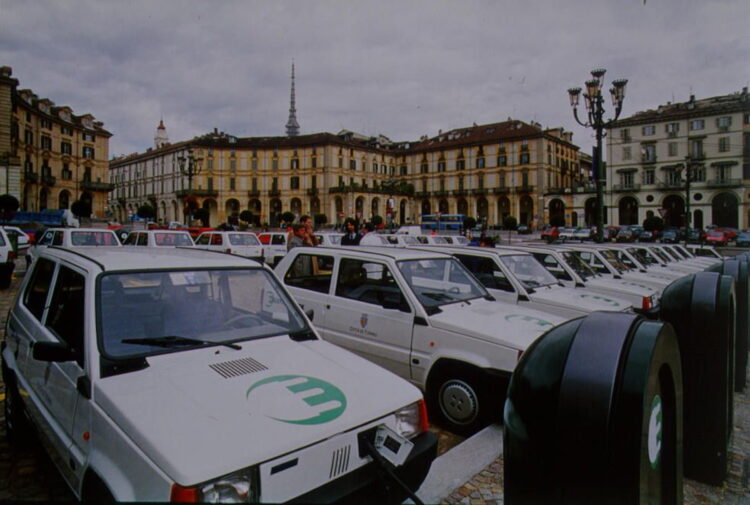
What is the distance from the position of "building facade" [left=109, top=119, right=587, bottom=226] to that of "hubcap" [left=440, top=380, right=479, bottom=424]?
71806mm

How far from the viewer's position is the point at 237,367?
107 inches

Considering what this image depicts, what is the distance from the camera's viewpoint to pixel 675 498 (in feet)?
6.43

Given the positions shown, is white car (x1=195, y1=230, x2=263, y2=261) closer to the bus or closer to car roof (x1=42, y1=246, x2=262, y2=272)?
car roof (x1=42, y1=246, x2=262, y2=272)

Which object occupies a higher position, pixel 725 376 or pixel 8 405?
pixel 725 376

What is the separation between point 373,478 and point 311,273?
12.9ft

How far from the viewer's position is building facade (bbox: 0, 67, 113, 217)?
1855 inches

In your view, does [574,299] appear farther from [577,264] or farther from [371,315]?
[371,315]

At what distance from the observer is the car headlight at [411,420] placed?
2.64 metres

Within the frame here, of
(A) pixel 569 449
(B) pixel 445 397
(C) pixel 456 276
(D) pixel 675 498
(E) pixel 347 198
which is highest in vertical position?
(E) pixel 347 198

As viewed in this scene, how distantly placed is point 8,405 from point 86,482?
2342mm

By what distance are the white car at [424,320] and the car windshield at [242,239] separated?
14243mm

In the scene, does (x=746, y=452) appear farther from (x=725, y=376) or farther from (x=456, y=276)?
(x=456, y=276)

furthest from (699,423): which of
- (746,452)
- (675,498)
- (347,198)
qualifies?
(347,198)

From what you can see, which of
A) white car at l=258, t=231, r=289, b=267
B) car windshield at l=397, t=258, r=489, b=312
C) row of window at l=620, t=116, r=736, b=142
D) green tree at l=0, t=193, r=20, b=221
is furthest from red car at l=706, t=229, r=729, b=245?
green tree at l=0, t=193, r=20, b=221
